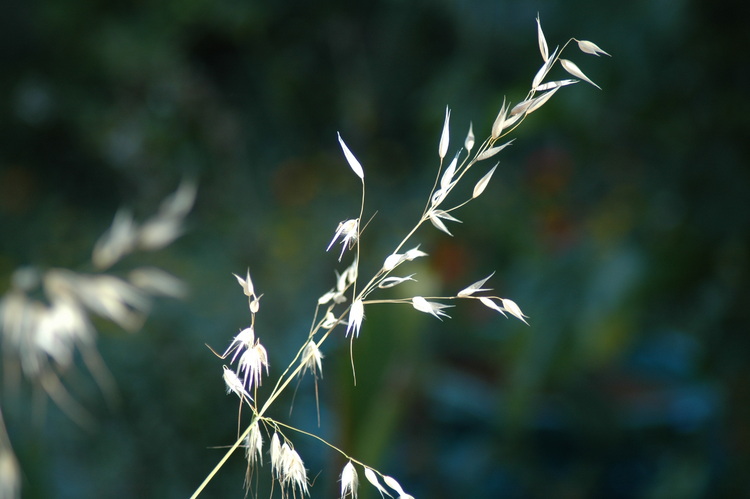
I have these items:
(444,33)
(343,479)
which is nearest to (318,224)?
(444,33)

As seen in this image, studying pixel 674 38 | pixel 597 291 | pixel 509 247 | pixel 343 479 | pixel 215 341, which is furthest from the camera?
pixel 509 247

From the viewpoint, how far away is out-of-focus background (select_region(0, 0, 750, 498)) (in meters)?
0.89

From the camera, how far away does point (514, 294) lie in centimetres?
121

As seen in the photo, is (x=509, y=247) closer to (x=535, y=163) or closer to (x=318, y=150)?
(x=535, y=163)

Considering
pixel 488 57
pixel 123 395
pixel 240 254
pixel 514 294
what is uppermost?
pixel 488 57

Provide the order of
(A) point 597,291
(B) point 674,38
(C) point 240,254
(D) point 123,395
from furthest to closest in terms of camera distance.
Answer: (C) point 240,254 → (D) point 123,395 → (A) point 597,291 → (B) point 674,38

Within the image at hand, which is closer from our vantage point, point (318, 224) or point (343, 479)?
point (343, 479)

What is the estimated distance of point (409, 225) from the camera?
5.07ft

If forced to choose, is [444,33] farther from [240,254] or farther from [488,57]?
[240,254]

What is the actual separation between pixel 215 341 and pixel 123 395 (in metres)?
0.18

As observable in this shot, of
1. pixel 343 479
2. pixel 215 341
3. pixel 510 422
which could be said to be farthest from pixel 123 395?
pixel 343 479

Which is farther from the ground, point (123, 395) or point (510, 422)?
point (510, 422)

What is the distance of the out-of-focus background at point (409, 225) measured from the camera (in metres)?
0.89

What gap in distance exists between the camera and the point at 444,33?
1.24 meters
